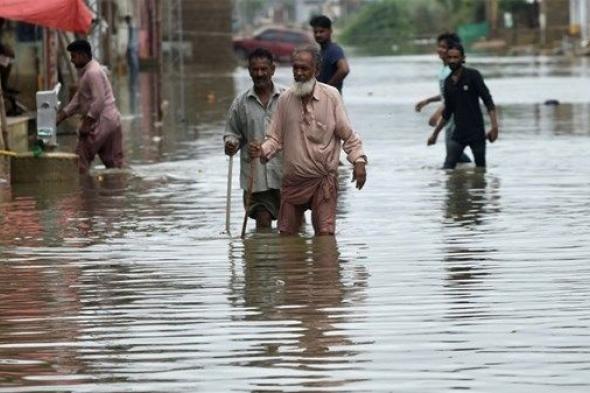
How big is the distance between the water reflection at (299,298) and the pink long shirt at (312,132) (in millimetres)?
515

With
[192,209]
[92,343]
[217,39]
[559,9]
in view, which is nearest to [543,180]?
[192,209]

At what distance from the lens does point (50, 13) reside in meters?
20.4

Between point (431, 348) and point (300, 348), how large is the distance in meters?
0.56

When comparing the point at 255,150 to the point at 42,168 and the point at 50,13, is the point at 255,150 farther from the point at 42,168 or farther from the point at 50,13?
the point at 50,13

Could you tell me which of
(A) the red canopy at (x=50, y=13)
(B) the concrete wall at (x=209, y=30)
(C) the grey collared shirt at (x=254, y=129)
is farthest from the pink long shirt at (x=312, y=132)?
(B) the concrete wall at (x=209, y=30)

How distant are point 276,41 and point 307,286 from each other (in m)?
59.4

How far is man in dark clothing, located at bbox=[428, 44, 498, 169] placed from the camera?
1744 centimetres

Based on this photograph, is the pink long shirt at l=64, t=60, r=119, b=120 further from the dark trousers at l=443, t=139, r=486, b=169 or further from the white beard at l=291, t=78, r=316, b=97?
the white beard at l=291, t=78, r=316, b=97

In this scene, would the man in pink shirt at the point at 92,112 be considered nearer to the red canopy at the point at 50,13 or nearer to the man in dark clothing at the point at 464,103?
the red canopy at the point at 50,13

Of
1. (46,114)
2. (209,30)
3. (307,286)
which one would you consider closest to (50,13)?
(46,114)

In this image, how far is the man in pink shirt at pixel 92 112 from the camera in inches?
708

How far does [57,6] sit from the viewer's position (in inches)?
805

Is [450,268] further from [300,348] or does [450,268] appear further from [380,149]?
[380,149]

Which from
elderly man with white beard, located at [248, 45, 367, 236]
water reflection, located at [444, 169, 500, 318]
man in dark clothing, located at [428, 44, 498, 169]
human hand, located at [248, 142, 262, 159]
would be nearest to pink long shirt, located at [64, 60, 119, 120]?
man in dark clothing, located at [428, 44, 498, 169]
